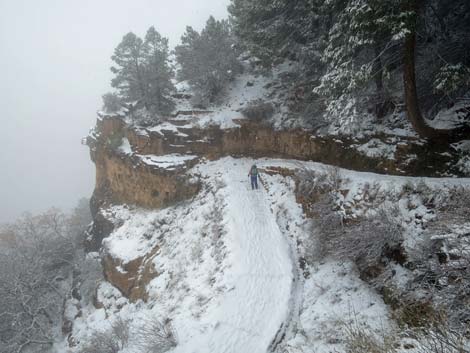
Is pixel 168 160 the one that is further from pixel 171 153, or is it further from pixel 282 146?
pixel 282 146

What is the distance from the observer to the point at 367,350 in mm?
4637

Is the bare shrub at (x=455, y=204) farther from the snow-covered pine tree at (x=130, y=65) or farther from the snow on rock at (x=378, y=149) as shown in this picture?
the snow-covered pine tree at (x=130, y=65)

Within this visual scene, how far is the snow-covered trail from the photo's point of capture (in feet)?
29.2

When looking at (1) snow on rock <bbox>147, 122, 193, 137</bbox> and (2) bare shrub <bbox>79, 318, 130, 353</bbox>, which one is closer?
(2) bare shrub <bbox>79, 318, 130, 353</bbox>

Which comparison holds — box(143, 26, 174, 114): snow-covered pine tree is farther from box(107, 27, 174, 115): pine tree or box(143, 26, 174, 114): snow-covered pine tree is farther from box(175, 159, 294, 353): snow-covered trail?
box(175, 159, 294, 353): snow-covered trail

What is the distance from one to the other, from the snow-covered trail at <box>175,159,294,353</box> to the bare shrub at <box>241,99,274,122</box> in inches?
320

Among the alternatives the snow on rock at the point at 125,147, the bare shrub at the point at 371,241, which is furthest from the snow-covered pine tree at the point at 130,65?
the bare shrub at the point at 371,241

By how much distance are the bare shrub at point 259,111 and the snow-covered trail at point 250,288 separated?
814 cm

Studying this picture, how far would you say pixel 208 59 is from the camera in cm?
2355

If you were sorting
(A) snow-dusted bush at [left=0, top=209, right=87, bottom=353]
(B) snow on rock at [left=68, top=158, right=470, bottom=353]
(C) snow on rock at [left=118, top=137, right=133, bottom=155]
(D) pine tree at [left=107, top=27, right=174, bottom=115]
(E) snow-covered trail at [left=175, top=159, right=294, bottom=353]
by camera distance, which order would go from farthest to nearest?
(C) snow on rock at [left=118, top=137, right=133, bottom=155]
(D) pine tree at [left=107, top=27, right=174, bottom=115]
(A) snow-dusted bush at [left=0, top=209, right=87, bottom=353]
(E) snow-covered trail at [left=175, top=159, right=294, bottom=353]
(B) snow on rock at [left=68, top=158, right=470, bottom=353]

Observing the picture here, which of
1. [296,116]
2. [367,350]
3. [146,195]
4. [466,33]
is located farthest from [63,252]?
[466,33]

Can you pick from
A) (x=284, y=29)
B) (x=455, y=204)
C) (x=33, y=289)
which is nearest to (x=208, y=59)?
(x=284, y=29)

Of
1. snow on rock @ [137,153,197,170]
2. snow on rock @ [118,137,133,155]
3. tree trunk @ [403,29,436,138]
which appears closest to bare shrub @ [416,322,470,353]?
tree trunk @ [403,29,436,138]

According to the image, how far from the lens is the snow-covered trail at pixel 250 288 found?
29.2 feet
